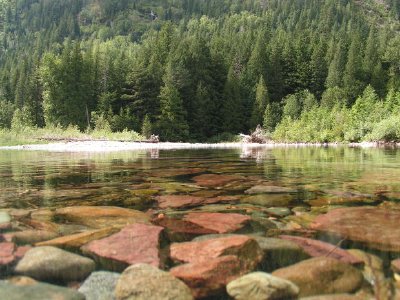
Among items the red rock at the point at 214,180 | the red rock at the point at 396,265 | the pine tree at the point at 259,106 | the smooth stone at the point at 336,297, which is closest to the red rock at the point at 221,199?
the red rock at the point at 214,180

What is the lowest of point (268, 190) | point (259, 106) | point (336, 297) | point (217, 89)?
point (336, 297)

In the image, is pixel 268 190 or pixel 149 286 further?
pixel 268 190

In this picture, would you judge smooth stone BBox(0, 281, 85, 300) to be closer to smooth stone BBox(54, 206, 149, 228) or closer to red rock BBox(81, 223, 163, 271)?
red rock BBox(81, 223, 163, 271)

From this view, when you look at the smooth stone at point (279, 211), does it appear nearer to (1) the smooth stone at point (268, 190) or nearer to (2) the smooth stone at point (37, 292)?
(1) the smooth stone at point (268, 190)

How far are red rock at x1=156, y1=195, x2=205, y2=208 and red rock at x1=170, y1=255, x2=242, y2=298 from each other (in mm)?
2862

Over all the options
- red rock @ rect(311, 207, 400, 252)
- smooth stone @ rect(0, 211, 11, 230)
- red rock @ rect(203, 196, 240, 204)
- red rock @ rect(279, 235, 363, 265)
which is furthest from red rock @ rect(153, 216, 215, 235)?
smooth stone @ rect(0, 211, 11, 230)

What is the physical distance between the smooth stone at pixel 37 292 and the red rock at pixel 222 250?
110 cm

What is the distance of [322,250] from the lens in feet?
13.1

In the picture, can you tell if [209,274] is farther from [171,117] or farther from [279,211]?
[171,117]

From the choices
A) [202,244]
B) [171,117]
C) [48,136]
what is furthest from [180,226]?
[171,117]

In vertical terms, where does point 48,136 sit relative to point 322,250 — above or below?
above

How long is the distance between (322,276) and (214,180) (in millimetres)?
6326

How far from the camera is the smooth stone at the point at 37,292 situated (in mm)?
2924

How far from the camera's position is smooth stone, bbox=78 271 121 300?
3.10m
